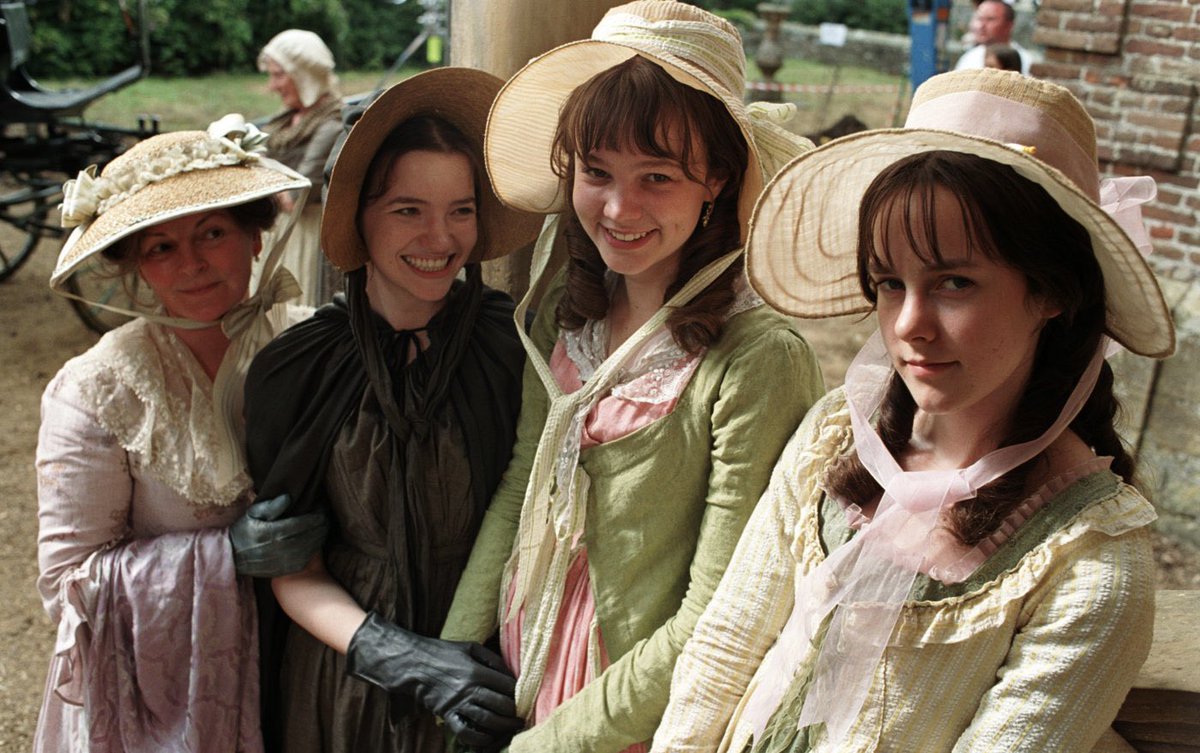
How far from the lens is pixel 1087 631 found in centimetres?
113

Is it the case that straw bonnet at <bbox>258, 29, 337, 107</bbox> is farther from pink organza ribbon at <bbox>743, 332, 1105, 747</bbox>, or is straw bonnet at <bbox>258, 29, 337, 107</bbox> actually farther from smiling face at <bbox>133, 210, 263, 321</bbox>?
pink organza ribbon at <bbox>743, 332, 1105, 747</bbox>

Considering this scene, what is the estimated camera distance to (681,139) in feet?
5.55

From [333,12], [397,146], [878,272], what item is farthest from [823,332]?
[333,12]

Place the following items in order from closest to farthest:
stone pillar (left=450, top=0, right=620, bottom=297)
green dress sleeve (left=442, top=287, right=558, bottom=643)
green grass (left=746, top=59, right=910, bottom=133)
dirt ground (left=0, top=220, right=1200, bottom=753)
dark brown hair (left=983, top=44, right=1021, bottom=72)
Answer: green dress sleeve (left=442, top=287, right=558, bottom=643), stone pillar (left=450, top=0, right=620, bottom=297), dirt ground (left=0, top=220, right=1200, bottom=753), dark brown hair (left=983, top=44, right=1021, bottom=72), green grass (left=746, top=59, right=910, bottom=133)

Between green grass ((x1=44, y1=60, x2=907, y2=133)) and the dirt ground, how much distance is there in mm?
4935

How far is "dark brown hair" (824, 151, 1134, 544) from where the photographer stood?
119 cm

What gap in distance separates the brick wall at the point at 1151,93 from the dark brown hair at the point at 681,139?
3.72m

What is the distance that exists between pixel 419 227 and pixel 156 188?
0.48 metres

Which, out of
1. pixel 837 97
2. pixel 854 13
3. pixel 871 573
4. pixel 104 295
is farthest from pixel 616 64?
pixel 854 13

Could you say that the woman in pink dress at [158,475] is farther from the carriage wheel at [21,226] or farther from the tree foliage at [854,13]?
the tree foliage at [854,13]

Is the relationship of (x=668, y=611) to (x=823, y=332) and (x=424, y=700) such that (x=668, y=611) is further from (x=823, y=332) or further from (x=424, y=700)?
(x=823, y=332)

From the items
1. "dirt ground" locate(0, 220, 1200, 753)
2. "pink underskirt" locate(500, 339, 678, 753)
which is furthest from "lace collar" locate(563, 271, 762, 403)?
"dirt ground" locate(0, 220, 1200, 753)

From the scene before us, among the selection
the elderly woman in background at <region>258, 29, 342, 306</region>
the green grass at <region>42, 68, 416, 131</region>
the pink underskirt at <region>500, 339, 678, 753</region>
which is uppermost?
the pink underskirt at <region>500, 339, 678, 753</region>

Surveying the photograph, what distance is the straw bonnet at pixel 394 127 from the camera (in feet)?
6.31
